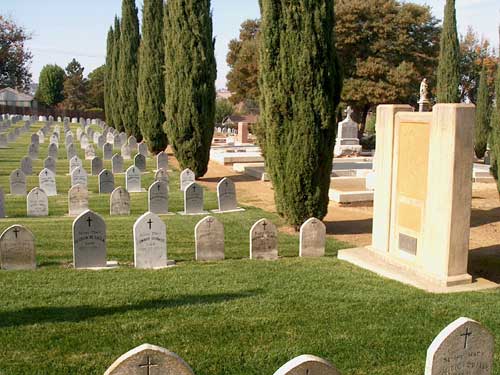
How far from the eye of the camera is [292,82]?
33.1 feet

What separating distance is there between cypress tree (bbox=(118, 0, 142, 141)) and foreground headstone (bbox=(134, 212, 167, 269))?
72.1ft

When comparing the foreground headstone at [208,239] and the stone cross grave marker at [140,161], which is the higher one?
the stone cross grave marker at [140,161]

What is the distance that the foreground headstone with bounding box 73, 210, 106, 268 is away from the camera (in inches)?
295

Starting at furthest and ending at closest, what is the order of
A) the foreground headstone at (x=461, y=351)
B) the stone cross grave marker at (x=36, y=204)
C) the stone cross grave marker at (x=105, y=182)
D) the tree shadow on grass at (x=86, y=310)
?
1. the stone cross grave marker at (x=105, y=182)
2. the stone cross grave marker at (x=36, y=204)
3. the tree shadow on grass at (x=86, y=310)
4. the foreground headstone at (x=461, y=351)

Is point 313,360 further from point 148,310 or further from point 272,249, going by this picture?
point 272,249

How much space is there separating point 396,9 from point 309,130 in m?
27.2

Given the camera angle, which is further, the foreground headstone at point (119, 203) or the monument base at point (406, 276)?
the foreground headstone at point (119, 203)

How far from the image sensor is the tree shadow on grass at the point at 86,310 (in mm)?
5410

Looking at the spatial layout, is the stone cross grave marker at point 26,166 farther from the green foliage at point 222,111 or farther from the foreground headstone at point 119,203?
the green foliage at point 222,111

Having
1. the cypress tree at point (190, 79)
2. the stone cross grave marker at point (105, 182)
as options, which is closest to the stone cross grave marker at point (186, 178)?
the stone cross grave marker at point (105, 182)

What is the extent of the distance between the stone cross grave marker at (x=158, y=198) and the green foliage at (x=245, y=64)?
24.2 meters

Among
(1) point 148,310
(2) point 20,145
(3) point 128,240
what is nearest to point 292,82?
(3) point 128,240

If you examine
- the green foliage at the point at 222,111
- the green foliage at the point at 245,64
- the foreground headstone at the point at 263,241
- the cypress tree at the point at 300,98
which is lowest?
the foreground headstone at the point at 263,241

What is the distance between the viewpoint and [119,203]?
1172cm
